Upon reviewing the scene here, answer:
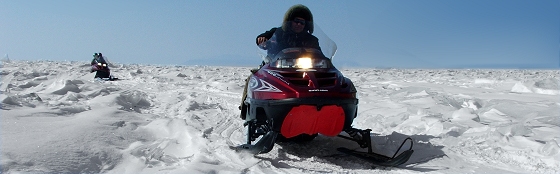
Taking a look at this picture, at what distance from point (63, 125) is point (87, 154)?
1.14 metres

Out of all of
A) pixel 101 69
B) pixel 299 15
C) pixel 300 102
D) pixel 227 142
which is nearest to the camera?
pixel 300 102

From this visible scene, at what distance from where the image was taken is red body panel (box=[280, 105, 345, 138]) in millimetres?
3527

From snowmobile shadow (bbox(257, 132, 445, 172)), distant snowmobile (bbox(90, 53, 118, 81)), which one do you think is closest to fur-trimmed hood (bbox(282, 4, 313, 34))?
snowmobile shadow (bbox(257, 132, 445, 172))

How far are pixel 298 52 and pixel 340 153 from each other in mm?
1105

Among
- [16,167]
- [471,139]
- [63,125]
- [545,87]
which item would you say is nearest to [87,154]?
[16,167]

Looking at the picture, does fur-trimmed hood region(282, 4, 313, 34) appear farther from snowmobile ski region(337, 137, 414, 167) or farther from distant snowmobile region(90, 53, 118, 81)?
distant snowmobile region(90, 53, 118, 81)

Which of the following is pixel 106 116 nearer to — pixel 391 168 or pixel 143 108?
pixel 143 108

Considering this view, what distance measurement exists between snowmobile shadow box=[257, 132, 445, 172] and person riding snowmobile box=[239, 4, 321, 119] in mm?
892

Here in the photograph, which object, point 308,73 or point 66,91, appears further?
point 66,91

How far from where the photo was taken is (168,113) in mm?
6711

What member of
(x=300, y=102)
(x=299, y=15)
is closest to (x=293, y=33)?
(x=299, y=15)

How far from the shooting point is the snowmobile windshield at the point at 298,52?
3943 mm

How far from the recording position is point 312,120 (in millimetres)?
3578

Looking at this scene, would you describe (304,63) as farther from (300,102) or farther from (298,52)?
(300,102)
